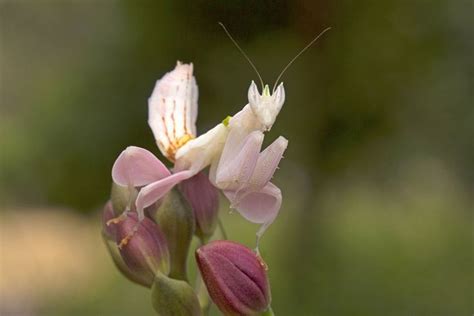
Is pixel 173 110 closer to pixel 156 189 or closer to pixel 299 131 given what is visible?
pixel 156 189

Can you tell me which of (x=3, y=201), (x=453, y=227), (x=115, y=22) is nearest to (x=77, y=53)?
(x=115, y=22)

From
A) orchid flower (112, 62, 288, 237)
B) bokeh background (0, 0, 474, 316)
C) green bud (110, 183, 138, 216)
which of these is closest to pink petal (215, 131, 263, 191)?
orchid flower (112, 62, 288, 237)

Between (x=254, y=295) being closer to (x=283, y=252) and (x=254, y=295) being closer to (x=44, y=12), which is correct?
(x=283, y=252)

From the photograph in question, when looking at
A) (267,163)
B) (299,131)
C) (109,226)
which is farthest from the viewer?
(299,131)

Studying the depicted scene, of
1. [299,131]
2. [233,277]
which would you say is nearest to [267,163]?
[233,277]

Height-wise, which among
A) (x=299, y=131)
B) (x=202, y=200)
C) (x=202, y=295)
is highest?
(x=202, y=200)

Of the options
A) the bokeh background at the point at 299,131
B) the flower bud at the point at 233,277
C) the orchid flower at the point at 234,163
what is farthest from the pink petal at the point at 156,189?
the bokeh background at the point at 299,131

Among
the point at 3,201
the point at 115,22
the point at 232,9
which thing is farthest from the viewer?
the point at 3,201

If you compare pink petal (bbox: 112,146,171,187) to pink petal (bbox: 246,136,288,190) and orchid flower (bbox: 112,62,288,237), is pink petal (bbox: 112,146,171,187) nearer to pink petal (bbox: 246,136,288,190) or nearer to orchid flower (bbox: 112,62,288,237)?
orchid flower (bbox: 112,62,288,237)
